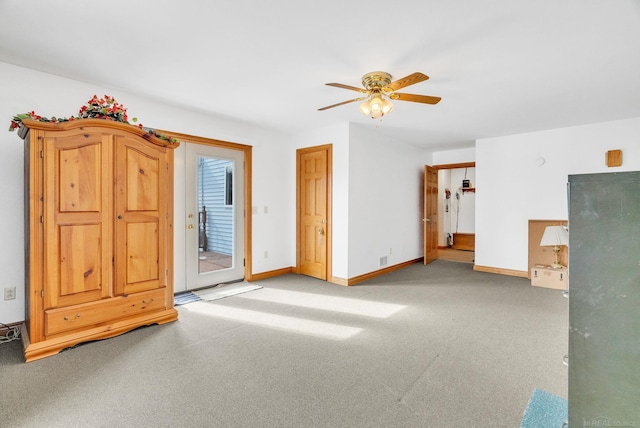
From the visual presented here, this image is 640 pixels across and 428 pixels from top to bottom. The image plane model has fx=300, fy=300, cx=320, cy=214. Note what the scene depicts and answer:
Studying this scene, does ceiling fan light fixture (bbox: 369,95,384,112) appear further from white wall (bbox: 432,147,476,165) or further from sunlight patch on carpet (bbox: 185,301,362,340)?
white wall (bbox: 432,147,476,165)

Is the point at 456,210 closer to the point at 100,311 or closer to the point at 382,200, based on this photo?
the point at 382,200

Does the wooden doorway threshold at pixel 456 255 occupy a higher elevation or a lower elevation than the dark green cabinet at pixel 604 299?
lower

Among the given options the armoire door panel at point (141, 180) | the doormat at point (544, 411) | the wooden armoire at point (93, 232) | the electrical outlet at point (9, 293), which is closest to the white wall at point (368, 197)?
the wooden armoire at point (93, 232)

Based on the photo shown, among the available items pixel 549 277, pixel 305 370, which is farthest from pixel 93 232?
pixel 549 277

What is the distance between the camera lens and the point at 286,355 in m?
2.40

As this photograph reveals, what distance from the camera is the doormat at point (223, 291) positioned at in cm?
392

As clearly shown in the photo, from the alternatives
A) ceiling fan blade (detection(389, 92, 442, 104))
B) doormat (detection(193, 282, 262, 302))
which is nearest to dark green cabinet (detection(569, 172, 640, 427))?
ceiling fan blade (detection(389, 92, 442, 104))

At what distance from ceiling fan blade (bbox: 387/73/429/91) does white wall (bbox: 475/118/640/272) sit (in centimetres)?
365

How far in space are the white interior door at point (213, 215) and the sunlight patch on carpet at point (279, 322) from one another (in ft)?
2.67

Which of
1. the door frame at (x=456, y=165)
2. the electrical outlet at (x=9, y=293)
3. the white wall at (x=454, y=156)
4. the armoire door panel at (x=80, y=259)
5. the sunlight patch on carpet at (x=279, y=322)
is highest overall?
the white wall at (x=454, y=156)

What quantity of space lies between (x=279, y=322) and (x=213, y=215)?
2.13 metres

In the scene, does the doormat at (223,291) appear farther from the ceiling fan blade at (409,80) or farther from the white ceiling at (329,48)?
the ceiling fan blade at (409,80)

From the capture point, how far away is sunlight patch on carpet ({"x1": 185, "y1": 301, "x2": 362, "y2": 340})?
2836 millimetres

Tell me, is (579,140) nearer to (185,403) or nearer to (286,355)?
(286,355)
